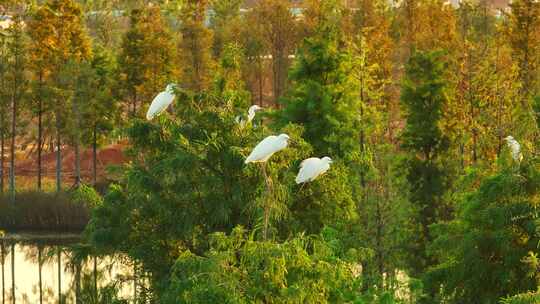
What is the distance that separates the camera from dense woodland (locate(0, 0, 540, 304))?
16078mm

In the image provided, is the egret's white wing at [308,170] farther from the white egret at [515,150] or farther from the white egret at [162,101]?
the white egret at [515,150]

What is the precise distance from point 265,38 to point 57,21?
1241cm

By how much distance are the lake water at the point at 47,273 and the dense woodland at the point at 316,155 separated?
4.13 meters

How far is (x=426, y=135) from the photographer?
3384 centimetres

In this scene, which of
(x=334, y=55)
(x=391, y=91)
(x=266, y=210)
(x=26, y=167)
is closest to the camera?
(x=266, y=210)

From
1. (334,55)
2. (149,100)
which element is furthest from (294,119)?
(149,100)

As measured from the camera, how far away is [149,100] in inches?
2071

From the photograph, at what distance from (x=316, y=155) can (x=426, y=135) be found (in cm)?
391

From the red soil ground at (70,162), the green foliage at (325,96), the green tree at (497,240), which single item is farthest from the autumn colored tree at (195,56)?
the green tree at (497,240)

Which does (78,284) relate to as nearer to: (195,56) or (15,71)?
(15,71)

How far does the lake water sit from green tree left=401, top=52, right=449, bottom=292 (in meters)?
8.62

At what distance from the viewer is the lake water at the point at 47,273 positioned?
1384 inches

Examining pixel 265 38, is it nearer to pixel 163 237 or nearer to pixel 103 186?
pixel 103 186

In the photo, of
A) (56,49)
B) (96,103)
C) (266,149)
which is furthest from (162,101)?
(56,49)
